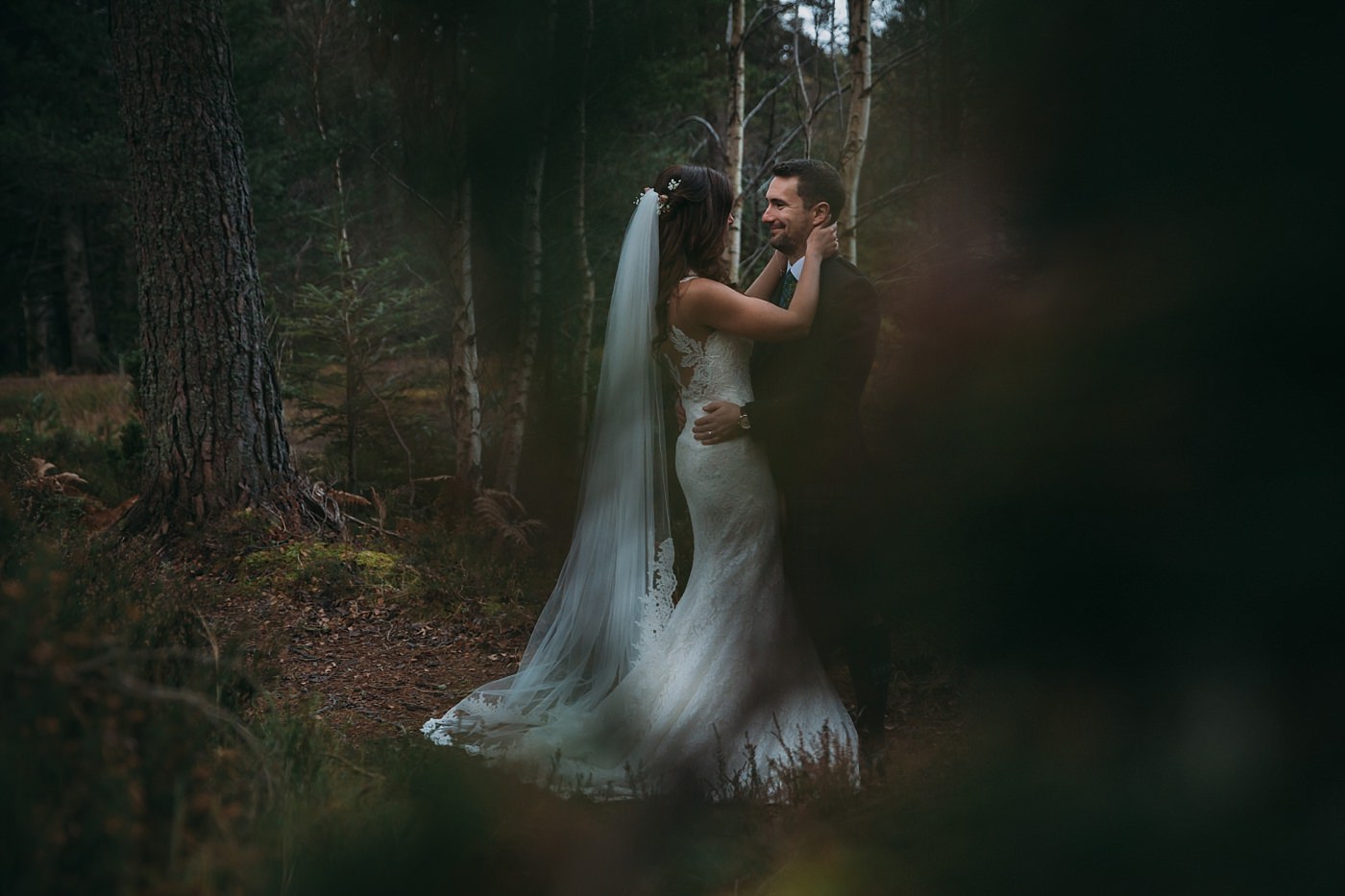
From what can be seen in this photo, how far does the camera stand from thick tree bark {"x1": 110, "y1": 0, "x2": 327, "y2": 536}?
6453 mm

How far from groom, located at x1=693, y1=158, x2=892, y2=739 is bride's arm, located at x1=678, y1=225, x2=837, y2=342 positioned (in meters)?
0.06

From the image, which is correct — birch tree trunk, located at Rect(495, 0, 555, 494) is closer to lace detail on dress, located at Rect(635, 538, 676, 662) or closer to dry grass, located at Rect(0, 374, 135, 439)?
lace detail on dress, located at Rect(635, 538, 676, 662)

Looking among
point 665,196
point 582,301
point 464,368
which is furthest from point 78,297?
point 665,196

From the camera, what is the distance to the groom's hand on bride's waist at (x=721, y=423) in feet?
13.3

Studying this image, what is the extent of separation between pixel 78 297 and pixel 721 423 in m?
19.8

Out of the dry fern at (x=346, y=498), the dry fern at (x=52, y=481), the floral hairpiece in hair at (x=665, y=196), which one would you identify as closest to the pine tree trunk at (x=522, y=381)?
the dry fern at (x=346, y=498)

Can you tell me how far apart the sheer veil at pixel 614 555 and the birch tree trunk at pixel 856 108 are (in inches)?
63.3

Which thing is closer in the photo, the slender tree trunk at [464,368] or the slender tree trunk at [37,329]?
the slender tree trunk at [464,368]

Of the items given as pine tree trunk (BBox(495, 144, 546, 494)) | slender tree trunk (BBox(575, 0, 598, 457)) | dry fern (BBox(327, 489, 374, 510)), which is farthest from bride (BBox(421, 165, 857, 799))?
pine tree trunk (BBox(495, 144, 546, 494))

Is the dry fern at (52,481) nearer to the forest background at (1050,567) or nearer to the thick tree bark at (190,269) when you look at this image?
the thick tree bark at (190,269)

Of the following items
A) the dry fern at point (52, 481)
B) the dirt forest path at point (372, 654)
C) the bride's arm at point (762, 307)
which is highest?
the bride's arm at point (762, 307)

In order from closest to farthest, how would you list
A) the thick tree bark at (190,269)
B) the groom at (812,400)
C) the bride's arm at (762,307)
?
1. the groom at (812,400)
2. the bride's arm at (762,307)
3. the thick tree bark at (190,269)

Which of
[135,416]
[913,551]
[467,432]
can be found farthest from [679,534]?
[135,416]

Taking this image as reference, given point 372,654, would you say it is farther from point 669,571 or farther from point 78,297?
point 78,297
